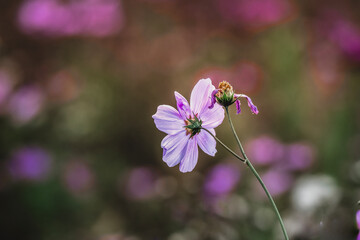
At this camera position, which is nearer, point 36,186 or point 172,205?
point 172,205

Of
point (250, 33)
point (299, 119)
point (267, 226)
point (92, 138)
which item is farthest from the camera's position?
point (250, 33)

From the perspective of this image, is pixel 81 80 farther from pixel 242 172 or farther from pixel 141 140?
pixel 242 172

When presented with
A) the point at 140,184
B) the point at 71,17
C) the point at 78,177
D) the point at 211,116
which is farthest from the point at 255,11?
the point at 211,116

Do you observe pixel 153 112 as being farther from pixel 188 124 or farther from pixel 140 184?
pixel 188 124

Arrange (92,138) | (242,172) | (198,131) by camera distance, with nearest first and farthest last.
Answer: (198,131) < (242,172) < (92,138)

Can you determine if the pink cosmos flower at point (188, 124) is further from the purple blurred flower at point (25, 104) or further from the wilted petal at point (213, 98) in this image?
the purple blurred flower at point (25, 104)

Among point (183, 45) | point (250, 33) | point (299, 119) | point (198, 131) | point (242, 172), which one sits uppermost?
point (250, 33)

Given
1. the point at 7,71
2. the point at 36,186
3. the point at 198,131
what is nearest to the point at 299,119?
the point at 36,186

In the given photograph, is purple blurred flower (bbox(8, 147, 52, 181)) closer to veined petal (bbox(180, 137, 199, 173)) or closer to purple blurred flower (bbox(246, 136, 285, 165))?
purple blurred flower (bbox(246, 136, 285, 165))
